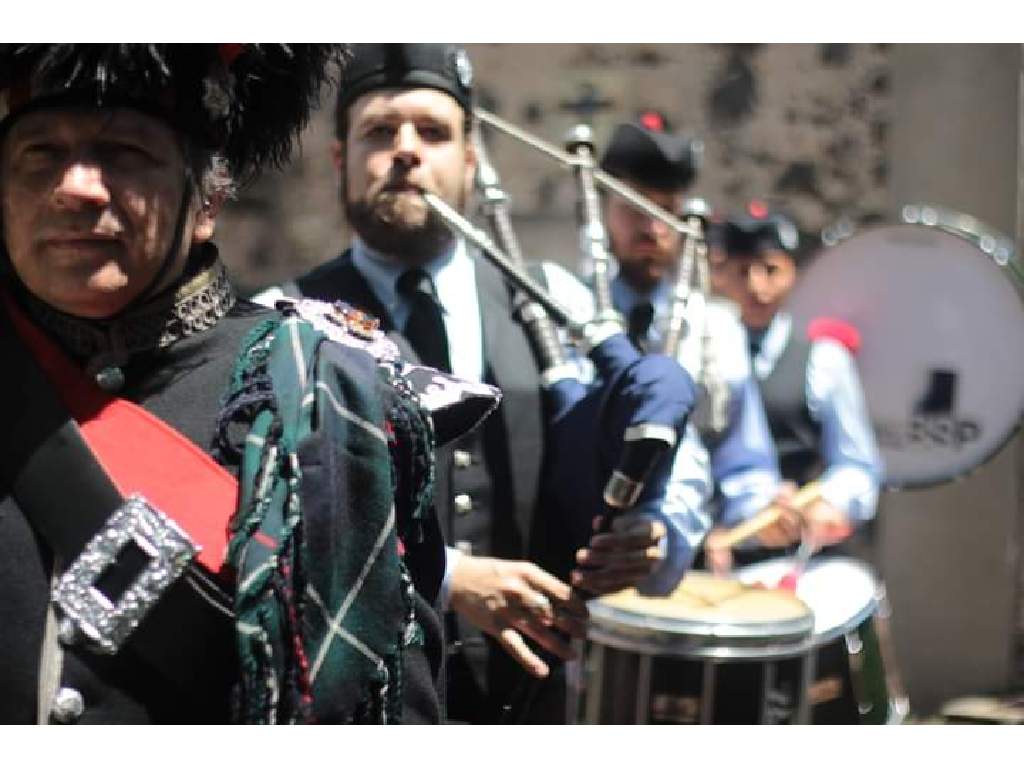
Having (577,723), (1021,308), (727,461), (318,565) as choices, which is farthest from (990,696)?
(318,565)

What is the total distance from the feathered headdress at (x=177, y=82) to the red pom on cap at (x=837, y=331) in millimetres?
3261

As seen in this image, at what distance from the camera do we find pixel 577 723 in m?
3.36

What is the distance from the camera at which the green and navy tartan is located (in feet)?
6.29

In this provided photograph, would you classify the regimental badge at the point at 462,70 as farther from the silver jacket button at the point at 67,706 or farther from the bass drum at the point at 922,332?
the bass drum at the point at 922,332

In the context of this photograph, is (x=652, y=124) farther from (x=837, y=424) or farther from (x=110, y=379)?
(x=110, y=379)

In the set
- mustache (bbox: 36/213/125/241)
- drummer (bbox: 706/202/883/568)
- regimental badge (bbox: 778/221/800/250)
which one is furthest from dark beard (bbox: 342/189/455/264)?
regimental badge (bbox: 778/221/800/250)

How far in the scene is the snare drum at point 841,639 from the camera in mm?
3814

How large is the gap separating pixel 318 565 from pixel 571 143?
6.14ft

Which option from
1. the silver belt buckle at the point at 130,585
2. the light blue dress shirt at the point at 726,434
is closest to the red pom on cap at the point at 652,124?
the light blue dress shirt at the point at 726,434

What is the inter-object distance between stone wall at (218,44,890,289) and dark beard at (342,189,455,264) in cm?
247
